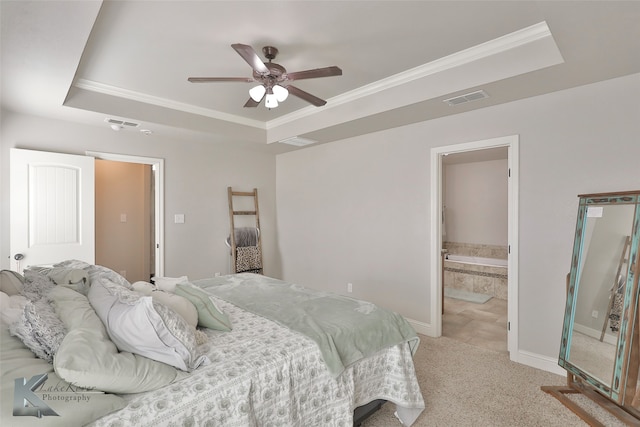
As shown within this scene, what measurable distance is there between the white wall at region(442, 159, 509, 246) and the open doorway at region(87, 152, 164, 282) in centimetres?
538

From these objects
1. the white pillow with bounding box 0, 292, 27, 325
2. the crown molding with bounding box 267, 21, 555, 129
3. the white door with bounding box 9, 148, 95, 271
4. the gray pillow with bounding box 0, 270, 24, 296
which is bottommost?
the white pillow with bounding box 0, 292, 27, 325

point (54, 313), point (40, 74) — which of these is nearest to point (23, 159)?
point (40, 74)

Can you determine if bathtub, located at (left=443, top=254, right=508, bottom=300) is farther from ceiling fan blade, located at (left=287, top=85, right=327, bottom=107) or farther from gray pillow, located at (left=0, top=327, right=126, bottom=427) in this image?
gray pillow, located at (left=0, top=327, right=126, bottom=427)

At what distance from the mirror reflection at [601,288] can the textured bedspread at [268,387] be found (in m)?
1.28

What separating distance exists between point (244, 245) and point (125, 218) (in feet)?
6.95

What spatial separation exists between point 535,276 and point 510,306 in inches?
14.6

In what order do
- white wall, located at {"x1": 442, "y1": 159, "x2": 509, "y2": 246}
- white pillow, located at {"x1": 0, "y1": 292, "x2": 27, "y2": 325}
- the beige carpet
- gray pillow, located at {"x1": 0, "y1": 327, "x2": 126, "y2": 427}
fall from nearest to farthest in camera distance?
gray pillow, located at {"x1": 0, "y1": 327, "x2": 126, "y2": 427} → white pillow, located at {"x1": 0, "y1": 292, "x2": 27, "y2": 325} → the beige carpet → white wall, located at {"x1": 442, "y1": 159, "x2": 509, "y2": 246}

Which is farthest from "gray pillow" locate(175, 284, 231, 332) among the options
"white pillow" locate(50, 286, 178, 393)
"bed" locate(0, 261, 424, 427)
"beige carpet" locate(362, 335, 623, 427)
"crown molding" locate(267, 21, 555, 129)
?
"crown molding" locate(267, 21, 555, 129)

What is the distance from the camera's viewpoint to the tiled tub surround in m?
5.18

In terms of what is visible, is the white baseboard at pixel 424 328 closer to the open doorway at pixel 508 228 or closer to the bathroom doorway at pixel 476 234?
the open doorway at pixel 508 228

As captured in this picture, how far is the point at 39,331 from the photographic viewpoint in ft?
4.02

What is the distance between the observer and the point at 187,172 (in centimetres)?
445

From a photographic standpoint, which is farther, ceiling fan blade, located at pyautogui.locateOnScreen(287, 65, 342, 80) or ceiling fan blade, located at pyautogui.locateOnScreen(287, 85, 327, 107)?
ceiling fan blade, located at pyautogui.locateOnScreen(287, 85, 327, 107)

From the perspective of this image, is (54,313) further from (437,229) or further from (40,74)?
(437,229)
